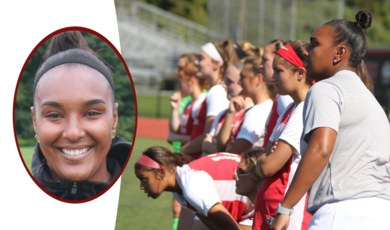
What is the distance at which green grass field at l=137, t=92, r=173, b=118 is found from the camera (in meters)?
20.1

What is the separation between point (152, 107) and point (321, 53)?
2165 centimetres

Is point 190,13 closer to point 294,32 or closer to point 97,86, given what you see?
point 294,32

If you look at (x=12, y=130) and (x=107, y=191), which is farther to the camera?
(x=107, y=191)

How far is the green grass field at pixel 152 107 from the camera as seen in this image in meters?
20.1

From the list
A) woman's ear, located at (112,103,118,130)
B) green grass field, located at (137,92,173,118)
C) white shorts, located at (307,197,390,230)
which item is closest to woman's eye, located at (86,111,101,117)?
woman's ear, located at (112,103,118,130)

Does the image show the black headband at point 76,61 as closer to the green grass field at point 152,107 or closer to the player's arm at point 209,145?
the player's arm at point 209,145

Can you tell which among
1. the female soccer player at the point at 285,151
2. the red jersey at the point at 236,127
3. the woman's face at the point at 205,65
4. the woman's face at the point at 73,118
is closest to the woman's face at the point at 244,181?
the female soccer player at the point at 285,151

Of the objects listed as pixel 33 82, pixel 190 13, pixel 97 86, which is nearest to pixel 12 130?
pixel 33 82

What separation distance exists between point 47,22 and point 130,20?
113 ft

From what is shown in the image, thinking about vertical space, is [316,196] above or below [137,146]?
above

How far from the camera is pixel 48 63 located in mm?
1706

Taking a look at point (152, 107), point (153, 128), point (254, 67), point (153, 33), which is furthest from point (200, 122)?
point (153, 33)

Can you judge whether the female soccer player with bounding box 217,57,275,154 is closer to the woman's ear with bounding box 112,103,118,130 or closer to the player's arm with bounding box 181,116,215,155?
the player's arm with bounding box 181,116,215,155

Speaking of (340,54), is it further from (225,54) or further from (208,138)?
(225,54)
